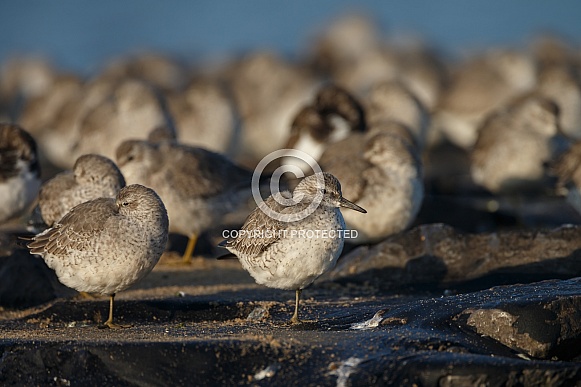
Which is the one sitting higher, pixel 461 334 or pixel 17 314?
pixel 461 334

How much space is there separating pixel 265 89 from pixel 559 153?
45.1 feet

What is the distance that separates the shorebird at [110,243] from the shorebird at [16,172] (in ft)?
9.20

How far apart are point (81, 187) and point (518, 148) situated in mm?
6564

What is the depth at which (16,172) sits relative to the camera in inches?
396

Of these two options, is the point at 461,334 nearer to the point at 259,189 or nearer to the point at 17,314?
the point at 17,314

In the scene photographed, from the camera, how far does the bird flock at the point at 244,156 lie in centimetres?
702

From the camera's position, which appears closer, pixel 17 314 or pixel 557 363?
pixel 557 363

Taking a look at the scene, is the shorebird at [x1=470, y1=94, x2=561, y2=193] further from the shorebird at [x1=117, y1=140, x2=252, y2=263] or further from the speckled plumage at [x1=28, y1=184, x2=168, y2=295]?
the speckled plumage at [x1=28, y1=184, x2=168, y2=295]

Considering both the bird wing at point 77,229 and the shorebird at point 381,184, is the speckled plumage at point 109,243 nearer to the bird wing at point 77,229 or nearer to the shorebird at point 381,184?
the bird wing at point 77,229

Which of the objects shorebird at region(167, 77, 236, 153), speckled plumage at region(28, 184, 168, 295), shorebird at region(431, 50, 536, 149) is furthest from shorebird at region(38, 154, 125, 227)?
shorebird at region(431, 50, 536, 149)

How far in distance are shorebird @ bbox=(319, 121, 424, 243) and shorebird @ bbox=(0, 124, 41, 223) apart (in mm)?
3045

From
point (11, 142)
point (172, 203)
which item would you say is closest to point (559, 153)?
point (172, 203)

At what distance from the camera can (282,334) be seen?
6.28 meters

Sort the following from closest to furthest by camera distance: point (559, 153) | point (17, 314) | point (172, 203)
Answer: point (17, 314)
point (172, 203)
point (559, 153)
